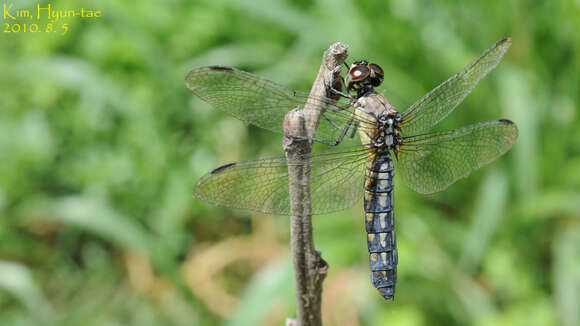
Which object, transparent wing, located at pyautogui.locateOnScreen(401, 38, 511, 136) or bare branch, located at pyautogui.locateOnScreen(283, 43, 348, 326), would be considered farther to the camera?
transparent wing, located at pyautogui.locateOnScreen(401, 38, 511, 136)

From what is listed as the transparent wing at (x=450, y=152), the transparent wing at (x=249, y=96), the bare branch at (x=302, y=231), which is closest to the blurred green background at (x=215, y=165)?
the transparent wing at (x=450, y=152)

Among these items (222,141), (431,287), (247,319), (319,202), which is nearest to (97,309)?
(247,319)

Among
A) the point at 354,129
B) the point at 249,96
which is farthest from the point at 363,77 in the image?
the point at 249,96

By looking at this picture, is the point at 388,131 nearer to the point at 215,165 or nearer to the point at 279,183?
the point at 279,183

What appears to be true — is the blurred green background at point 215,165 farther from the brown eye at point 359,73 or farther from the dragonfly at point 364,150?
the brown eye at point 359,73

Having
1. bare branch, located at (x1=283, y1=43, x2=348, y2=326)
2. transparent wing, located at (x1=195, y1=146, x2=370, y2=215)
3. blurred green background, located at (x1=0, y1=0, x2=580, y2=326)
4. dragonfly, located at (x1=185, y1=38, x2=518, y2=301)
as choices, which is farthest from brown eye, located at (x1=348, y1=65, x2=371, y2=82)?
blurred green background, located at (x1=0, y1=0, x2=580, y2=326)

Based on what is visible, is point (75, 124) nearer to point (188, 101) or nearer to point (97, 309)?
point (188, 101)

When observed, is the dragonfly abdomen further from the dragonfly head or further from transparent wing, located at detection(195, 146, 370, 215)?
the dragonfly head
